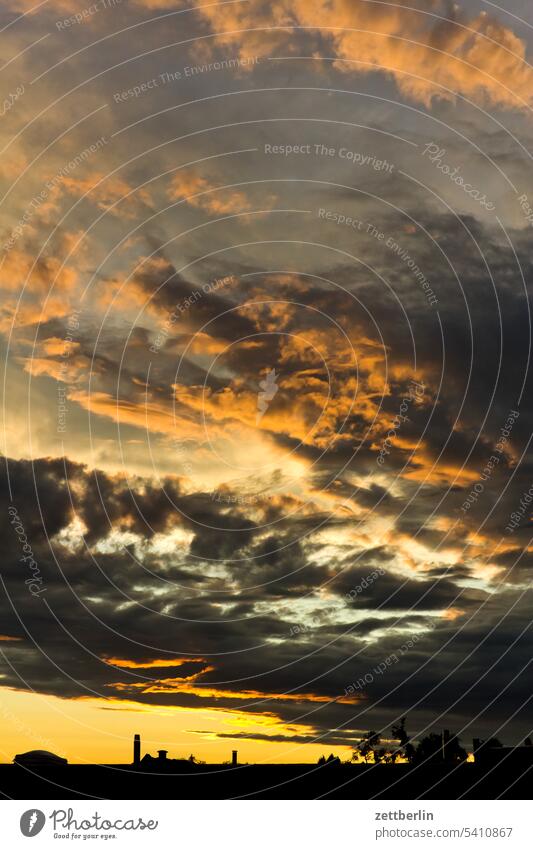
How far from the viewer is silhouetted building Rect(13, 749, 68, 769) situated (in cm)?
6581

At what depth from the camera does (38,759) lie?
2630 inches

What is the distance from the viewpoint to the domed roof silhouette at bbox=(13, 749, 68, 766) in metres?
66.1

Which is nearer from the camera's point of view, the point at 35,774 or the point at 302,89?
the point at 302,89

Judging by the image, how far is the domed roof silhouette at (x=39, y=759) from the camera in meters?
66.1

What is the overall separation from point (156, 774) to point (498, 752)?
20.4 metres

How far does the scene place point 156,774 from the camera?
215 ft

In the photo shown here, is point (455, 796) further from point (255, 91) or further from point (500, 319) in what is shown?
point (255, 91)

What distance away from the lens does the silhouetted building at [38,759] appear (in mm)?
65812

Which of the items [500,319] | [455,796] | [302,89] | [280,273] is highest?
[302,89]

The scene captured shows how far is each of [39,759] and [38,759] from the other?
10 centimetres
